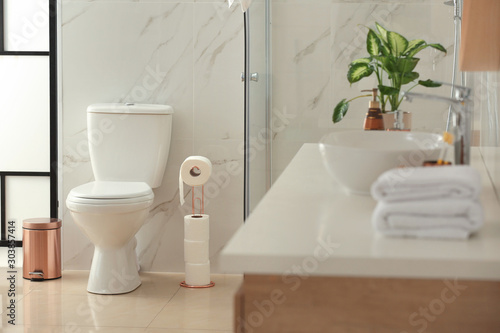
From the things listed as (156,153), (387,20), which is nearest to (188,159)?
→ (156,153)

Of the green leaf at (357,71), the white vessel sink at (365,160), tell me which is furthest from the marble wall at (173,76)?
the white vessel sink at (365,160)

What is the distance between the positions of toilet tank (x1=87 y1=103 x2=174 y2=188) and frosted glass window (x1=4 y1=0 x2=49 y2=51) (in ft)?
2.03

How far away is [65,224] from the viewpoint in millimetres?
3721

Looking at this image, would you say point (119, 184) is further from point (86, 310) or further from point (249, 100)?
point (249, 100)

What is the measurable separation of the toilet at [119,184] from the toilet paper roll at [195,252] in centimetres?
27

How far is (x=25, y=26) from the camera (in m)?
3.75

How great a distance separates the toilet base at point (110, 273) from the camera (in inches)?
129

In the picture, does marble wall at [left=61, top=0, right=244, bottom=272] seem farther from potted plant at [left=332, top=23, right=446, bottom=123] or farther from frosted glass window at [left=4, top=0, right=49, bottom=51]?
potted plant at [left=332, top=23, right=446, bottom=123]

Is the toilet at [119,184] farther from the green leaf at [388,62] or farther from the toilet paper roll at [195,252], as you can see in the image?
the green leaf at [388,62]

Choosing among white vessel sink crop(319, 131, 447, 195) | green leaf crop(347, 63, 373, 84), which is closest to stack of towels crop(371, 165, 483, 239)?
white vessel sink crop(319, 131, 447, 195)

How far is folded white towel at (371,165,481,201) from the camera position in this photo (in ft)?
3.42

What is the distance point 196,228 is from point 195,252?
13 cm

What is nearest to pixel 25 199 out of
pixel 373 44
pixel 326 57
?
pixel 326 57

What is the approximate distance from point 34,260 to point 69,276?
219mm
